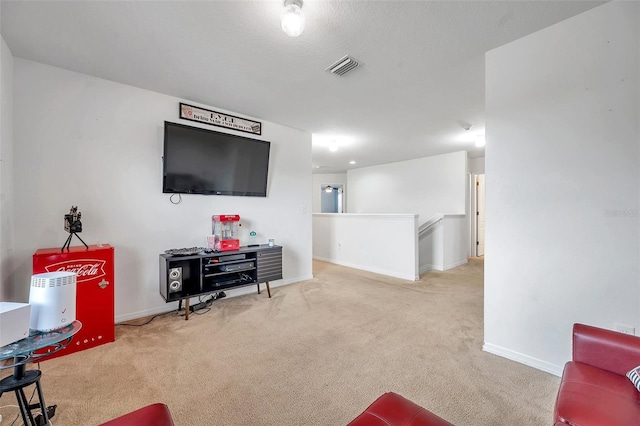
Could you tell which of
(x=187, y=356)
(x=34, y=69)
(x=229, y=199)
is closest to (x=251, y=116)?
(x=229, y=199)

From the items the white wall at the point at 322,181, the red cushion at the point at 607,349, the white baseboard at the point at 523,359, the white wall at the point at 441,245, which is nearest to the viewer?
the red cushion at the point at 607,349

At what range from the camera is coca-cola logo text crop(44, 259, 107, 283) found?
6.81ft

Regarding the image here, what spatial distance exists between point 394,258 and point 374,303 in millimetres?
1584

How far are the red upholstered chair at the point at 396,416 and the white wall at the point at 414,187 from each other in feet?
18.1

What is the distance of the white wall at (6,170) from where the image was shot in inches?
77.7

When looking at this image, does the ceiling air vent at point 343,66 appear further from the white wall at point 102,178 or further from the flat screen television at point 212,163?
the white wall at point 102,178

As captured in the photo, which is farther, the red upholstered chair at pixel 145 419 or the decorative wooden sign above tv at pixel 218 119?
the decorative wooden sign above tv at pixel 218 119

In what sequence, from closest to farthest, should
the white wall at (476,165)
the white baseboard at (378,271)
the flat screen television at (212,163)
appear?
the flat screen television at (212,163) → the white baseboard at (378,271) → the white wall at (476,165)

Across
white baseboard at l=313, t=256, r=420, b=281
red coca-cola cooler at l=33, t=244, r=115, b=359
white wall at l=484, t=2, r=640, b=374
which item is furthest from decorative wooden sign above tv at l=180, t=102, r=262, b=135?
white baseboard at l=313, t=256, r=420, b=281

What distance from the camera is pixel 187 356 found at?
208 centimetres

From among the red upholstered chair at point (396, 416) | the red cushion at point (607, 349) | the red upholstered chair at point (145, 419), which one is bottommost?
the red upholstered chair at point (396, 416)

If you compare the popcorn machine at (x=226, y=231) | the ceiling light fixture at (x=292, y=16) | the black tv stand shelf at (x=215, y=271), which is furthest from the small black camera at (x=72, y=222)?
the ceiling light fixture at (x=292, y=16)

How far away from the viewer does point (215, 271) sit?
9.89 ft

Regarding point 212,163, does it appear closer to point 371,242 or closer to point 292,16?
point 292,16
